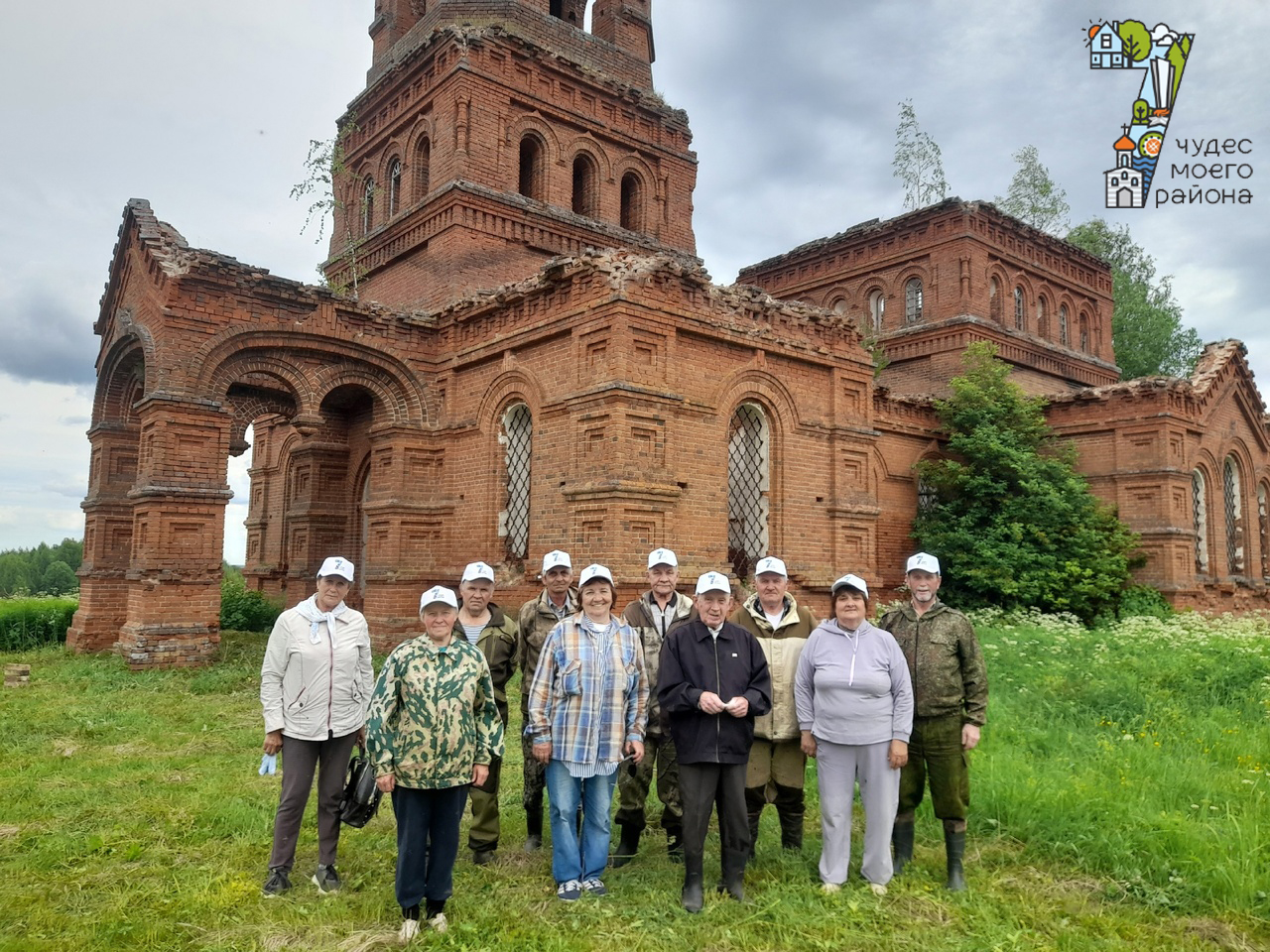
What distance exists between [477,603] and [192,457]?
8.72m

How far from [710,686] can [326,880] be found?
2.39 meters

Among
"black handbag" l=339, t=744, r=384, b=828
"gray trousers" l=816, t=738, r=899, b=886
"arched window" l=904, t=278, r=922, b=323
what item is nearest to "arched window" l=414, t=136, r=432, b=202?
"arched window" l=904, t=278, r=922, b=323

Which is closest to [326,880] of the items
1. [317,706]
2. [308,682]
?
[317,706]

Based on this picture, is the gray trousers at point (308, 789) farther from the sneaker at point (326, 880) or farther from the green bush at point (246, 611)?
the green bush at point (246, 611)

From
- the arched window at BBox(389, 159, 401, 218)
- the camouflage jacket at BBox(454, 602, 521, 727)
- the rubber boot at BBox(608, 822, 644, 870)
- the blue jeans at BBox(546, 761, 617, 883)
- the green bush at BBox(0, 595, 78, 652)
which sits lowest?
the rubber boot at BBox(608, 822, 644, 870)

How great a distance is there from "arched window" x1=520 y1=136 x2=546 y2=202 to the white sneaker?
14066 mm

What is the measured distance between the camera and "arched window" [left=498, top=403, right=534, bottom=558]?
12.9 meters

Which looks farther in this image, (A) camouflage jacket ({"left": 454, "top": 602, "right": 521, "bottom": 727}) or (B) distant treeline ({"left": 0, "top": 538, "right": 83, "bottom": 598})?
(B) distant treeline ({"left": 0, "top": 538, "right": 83, "bottom": 598})

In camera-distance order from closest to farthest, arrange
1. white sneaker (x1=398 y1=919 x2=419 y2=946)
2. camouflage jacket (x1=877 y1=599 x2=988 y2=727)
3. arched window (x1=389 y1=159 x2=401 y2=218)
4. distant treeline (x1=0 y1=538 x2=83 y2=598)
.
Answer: white sneaker (x1=398 y1=919 x2=419 y2=946) < camouflage jacket (x1=877 y1=599 x2=988 y2=727) < arched window (x1=389 y1=159 x2=401 y2=218) < distant treeline (x1=0 y1=538 x2=83 y2=598)

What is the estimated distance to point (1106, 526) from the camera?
53.9ft

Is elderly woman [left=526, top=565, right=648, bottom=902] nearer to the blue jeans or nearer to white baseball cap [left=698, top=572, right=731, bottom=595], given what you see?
the blue jeans


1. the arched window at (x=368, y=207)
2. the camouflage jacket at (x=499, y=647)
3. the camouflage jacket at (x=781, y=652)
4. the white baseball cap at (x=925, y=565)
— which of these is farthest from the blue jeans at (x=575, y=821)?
the arched window at (x=368, y=207)

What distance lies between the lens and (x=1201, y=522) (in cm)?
1830

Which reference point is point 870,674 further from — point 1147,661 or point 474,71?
point 474,71
